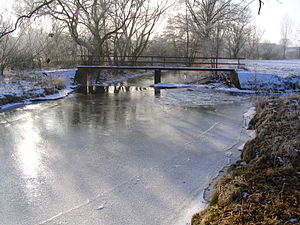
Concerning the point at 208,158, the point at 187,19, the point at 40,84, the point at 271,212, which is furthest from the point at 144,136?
the point at 187,19

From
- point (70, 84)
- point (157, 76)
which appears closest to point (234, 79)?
point (157, 76)

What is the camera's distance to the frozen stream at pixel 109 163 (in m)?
4.35

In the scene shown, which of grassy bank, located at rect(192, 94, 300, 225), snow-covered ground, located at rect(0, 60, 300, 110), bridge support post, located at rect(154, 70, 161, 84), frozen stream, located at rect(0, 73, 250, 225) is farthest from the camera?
bridge support post, located at rect(154, 70, 161, 84)

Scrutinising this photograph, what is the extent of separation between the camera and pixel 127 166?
239 inches

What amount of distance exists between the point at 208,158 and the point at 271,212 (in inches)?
128

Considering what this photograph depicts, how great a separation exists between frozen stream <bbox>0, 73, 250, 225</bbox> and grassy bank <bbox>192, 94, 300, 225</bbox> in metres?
0.57

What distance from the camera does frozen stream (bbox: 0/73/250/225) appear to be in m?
4.35

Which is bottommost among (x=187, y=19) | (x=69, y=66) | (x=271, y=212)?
(x=271, y=212)

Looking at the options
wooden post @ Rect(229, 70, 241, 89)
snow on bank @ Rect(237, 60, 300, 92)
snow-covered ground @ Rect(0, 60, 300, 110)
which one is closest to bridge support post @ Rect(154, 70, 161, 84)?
snow-covered ground @ Rect(0, 60, 300, 110)

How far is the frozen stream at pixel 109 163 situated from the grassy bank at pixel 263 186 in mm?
574

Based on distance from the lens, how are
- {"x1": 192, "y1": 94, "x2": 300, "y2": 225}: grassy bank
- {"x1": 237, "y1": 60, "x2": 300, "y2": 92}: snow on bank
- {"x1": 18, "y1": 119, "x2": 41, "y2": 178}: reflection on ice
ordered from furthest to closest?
{"x1": 237, "y1": 60, "x2": 300, "y2": 92}: snow on bank → {"x1": 18, "y1": 119, "x2": 41, "y2": 178}: reflection on ice → {"x1": 192, "y1": 94, "x2": 300, "y2": 225}: grassy bank

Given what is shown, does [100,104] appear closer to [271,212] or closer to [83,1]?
[271,212]

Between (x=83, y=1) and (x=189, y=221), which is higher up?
(x=83, y=1)

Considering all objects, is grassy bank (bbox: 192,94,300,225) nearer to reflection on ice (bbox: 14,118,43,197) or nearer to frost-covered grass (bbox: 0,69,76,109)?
reflection on ice (bbox: 14,118,43,197)
